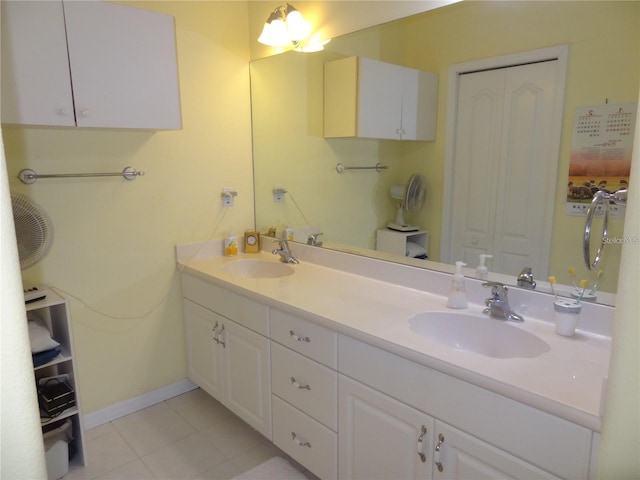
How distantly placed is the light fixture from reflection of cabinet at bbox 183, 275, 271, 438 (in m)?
1.36

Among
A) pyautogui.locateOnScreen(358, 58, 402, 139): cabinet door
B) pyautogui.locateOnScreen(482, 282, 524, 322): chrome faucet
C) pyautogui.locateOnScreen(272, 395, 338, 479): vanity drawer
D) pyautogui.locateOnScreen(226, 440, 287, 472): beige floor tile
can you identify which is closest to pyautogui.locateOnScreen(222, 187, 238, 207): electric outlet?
pyautogui.locateOnScreen(358, 58, 402, 139): cabinet door

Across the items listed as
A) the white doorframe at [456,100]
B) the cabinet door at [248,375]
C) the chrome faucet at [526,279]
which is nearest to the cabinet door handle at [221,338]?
the cabinet door at [248,375]

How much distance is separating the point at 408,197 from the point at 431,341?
2.59ft

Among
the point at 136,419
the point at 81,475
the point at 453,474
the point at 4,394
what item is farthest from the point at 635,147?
the point at 136,419

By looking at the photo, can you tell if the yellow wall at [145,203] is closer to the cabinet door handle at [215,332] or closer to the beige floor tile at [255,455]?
the cabinet door handle at [215,332]

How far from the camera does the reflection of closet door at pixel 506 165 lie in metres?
1.46

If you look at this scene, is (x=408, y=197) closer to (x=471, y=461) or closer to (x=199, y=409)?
(x=471, y=461)

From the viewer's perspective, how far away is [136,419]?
2.27 meters

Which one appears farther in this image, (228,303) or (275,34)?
(275,34)

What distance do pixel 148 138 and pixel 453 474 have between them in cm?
198

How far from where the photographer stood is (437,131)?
174 cm

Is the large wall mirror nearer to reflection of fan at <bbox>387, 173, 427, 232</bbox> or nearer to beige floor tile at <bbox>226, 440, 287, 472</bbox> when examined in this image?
reflection of fan at <bbox>387, 173, 427, 232</bbox>

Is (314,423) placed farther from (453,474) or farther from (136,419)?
(136,419)

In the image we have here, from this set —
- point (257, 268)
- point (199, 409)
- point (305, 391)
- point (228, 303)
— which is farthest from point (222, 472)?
point (257, 268)
